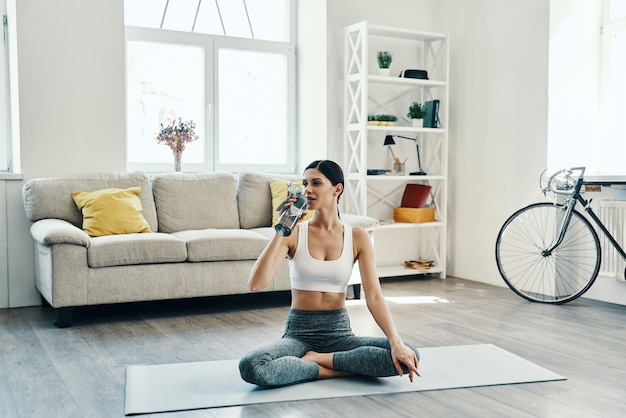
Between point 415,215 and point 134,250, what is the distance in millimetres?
2458

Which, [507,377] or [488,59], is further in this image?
[488,59]

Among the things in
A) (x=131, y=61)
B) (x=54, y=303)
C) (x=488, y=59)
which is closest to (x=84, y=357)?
(x=54, y=303)

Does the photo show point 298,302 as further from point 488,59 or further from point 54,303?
point 488,59

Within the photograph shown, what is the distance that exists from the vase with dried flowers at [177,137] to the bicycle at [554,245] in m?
2.39

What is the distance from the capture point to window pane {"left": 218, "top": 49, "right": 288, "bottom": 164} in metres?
5.78

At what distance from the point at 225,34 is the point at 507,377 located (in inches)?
153

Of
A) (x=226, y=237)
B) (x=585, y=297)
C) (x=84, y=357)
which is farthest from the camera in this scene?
(x=585, y=297)

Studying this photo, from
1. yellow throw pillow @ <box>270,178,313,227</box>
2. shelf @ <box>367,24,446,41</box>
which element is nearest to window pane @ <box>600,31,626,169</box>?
shelf @ <box>367,24,446,41</box>

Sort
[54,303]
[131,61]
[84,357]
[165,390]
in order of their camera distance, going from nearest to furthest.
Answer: [165,390] → [84,357] → [54,303] → [131,61]

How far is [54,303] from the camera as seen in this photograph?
12.8ft

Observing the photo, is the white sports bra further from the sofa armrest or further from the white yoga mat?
the sofa armrest

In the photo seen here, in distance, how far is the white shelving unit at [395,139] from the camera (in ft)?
18.1

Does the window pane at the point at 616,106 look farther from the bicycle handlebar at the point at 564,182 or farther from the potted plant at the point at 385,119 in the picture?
the potted plant at the point at 385,119

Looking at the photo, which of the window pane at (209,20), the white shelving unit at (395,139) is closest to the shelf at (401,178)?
the white shelving unit at (395,139)
